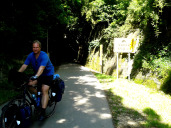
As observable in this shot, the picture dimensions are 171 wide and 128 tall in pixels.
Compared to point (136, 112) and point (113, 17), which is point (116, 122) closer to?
point (136, 112)

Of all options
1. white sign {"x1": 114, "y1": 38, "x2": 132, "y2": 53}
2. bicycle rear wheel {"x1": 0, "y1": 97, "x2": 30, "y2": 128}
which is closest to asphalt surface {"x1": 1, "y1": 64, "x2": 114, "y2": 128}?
bicycle rear wheel {"x1": 0, "y1": 97, "x2": 30, "y2": 128}

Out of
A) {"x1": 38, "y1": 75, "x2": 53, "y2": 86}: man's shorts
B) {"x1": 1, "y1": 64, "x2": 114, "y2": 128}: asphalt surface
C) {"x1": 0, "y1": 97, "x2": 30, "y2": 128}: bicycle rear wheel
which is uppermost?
{"x1": 38, "y1": 75, "x2": 53, "y2": 86}: man's shorts

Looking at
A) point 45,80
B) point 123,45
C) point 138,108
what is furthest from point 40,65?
point 123,45

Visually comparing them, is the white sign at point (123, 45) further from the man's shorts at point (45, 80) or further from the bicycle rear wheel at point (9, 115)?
the bicycle rear wheel at point (9, 115)

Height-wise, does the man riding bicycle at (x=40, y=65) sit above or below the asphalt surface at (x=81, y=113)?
above

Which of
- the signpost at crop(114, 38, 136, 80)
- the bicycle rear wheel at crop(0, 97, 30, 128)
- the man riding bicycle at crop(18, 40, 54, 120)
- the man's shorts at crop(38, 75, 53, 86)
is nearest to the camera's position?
the bicycle rear wheel at crop(0, 97, 30, 128)

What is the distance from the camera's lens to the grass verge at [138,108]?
388cm

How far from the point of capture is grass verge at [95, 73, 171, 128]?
3.88 metres

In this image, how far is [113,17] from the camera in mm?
13531

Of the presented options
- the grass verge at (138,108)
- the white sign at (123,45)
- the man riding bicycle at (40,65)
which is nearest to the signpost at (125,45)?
the white sign at (123,45)

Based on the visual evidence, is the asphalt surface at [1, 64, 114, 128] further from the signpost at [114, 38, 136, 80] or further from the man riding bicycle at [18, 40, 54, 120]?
the signpost at [114, 38, 136, 80]

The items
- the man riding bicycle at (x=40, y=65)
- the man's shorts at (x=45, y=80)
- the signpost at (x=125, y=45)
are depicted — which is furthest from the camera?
the signpost at (x=125, y=45)

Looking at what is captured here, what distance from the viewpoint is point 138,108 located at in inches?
187

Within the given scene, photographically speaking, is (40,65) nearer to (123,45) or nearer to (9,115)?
(9,115)
